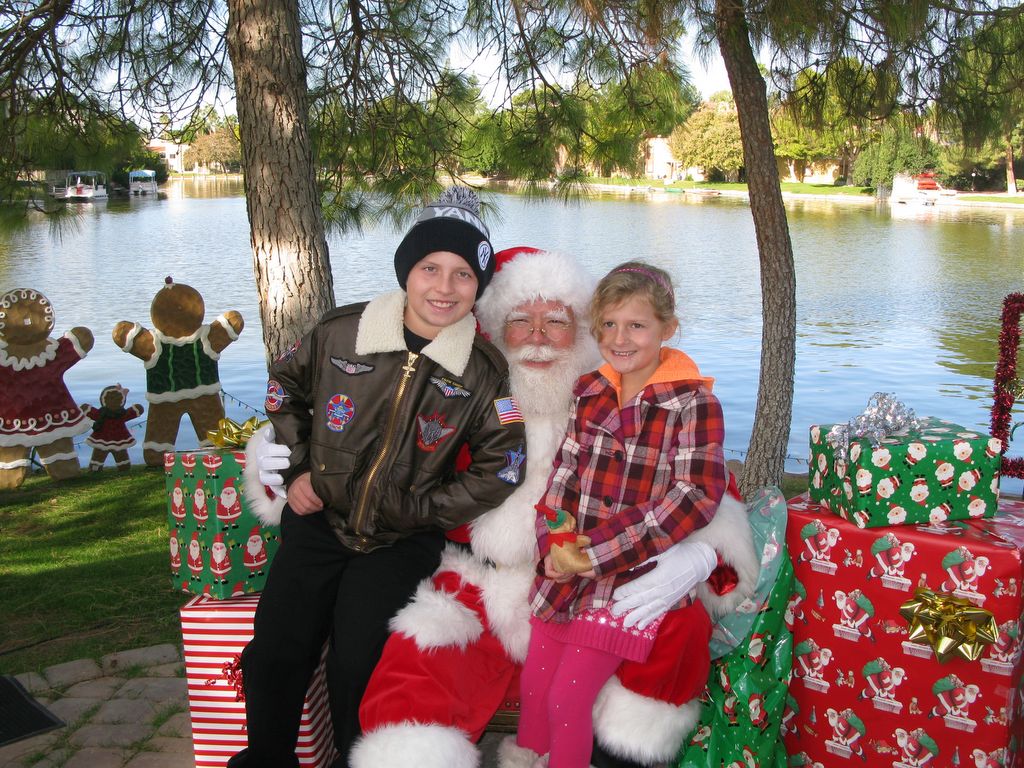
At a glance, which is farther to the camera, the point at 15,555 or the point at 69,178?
the point at 69,178

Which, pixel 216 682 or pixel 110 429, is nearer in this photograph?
pixel 216 682

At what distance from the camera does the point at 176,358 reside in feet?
19.6

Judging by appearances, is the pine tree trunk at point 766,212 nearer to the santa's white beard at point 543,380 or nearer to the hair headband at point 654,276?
the hair headband at point 654,276

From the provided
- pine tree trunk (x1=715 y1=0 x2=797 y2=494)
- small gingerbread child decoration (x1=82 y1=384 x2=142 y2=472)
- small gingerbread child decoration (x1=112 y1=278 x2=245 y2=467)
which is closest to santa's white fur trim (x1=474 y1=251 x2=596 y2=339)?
pine tree trunk (x1=715 y1=0 x2=797 y2=494)

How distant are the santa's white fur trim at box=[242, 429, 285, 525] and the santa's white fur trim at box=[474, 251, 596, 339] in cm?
75

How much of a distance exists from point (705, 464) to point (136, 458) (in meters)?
5.85

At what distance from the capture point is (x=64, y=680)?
304 centimetres

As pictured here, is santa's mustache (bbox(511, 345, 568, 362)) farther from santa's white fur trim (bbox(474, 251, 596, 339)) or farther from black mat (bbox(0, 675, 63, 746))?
black mat (bbox(0, 675, 63, 746))

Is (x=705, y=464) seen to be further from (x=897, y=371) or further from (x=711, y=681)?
(x=897, y=371)

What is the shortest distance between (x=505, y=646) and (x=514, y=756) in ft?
0.97

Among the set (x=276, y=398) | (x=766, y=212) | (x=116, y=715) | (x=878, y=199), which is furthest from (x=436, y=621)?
(x=878, y=199)

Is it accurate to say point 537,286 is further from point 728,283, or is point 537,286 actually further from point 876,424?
point 728,283

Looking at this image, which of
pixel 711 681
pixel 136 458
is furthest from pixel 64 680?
pixel 136 458

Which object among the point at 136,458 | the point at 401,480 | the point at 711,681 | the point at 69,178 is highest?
the point at 69,178
